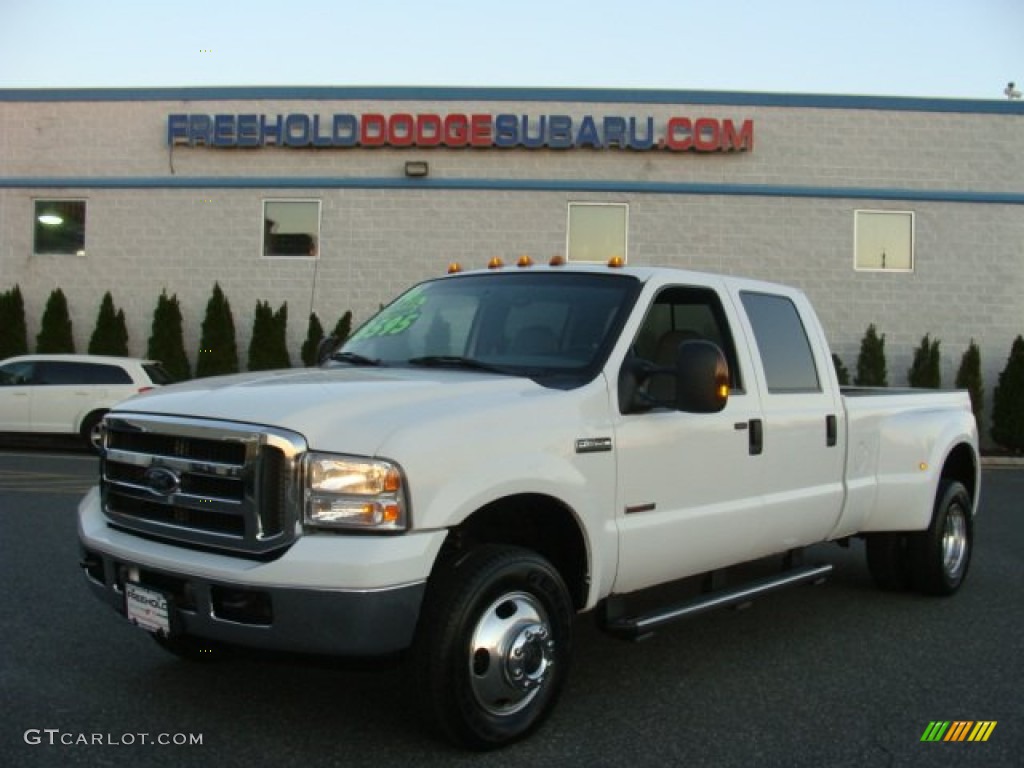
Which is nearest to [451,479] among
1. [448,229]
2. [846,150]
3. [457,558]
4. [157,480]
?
[457,558]

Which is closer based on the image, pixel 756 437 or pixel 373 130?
pixel 756 437

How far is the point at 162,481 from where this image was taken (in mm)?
3814

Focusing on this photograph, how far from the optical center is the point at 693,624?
589 cm

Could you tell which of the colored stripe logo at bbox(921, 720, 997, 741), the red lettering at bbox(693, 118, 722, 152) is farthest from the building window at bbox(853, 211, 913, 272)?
the colored stripe logo at bbox(921, 720, 997, 741)

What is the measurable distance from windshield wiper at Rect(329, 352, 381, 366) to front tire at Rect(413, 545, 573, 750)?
1.38 m

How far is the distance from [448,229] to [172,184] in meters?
5.25

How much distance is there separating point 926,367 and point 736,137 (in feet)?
17.3

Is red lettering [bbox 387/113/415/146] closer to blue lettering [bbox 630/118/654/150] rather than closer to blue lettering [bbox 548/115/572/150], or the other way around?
blue lettering [bbox 548/115/572/150]

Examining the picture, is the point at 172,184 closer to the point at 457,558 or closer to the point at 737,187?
the point at 737,187

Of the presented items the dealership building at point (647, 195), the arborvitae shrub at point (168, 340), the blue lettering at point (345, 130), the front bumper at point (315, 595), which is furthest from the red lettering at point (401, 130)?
the front bumper at point (315, 595)

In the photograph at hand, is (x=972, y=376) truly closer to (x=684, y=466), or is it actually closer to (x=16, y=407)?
(x=684, y=466)

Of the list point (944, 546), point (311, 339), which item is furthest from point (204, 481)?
point (311, 339)

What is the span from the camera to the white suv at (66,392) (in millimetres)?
15680

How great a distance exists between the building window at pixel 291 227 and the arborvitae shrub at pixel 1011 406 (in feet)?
40.8
